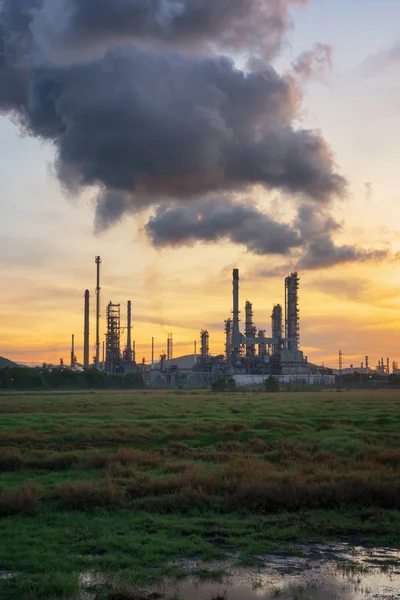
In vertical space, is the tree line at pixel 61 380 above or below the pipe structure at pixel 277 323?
below

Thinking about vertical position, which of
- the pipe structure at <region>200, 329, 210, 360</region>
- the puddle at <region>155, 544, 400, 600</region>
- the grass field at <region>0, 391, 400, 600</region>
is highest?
the pipe structure at <region>200, 329, 210, 360</region>

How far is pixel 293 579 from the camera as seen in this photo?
34.6 ft

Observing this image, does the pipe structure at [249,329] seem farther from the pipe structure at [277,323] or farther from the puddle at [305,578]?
the puddle at [305,578]

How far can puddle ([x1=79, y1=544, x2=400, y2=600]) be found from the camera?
9.79 metres

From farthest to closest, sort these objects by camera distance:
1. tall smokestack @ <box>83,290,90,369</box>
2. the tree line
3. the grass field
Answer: tall smokestack @ <box>83,290,90,369</box>
the tree line
the grass field

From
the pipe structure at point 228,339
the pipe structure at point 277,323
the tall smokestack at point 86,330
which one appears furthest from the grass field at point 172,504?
the pipe structure at point 228,339

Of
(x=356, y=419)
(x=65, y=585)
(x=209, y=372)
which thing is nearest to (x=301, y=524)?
(x=65, y=585)

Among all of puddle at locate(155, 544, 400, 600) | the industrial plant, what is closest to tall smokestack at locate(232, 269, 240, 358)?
the industrial plant

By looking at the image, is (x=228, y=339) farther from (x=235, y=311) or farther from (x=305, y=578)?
(x=305, y=578)

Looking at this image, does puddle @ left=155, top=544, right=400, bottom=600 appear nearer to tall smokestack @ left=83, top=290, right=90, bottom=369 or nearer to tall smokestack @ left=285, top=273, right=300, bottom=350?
tall smokestack @ left=285, top=273, right=300, bottom=350

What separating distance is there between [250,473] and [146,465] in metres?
4.23

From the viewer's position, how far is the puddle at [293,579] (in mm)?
9789

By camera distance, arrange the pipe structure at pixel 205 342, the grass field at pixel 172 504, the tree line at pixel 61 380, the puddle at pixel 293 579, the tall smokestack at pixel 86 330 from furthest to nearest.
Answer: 1. the pipe structure at pixel 205 342
2. the tall smokestack at pixel 86 330
3. the tree line at pixel 61 380
4. the grass field at pixel 172 504
5. the puddle at pixel 293 579

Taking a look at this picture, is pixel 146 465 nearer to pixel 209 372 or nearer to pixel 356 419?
pixel 356 419
